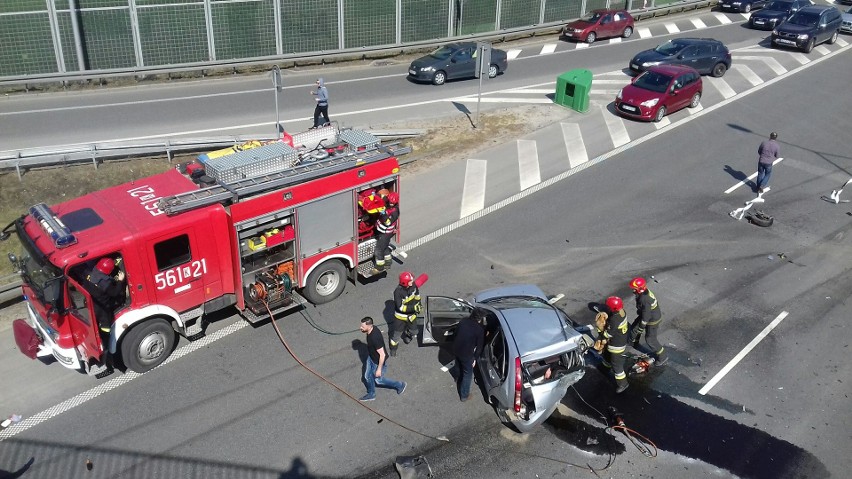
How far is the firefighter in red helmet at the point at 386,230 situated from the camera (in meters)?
12.5

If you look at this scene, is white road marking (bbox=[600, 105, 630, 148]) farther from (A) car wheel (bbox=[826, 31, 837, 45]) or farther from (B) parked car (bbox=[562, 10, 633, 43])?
(A) car wheel (bbox=[826, 31, 837, 45])

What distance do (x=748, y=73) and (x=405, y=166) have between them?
15.8 meters

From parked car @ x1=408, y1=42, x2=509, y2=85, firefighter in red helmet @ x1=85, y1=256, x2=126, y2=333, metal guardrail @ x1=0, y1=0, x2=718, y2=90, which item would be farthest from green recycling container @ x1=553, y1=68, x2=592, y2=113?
firefighter in red helmet @ x1=85, y1=256, x2=126, y2=333

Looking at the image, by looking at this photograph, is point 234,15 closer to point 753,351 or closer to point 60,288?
point 60,288

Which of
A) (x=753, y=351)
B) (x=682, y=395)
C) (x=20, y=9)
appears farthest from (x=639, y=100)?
(x=20, y=9)

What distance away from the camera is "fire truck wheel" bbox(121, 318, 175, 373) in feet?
34.0

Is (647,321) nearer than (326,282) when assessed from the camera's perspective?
Yes

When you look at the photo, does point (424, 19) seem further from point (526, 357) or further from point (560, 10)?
point (526, 357)

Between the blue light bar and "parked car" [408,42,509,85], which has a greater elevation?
the blue light bar

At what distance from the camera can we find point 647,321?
10844mm

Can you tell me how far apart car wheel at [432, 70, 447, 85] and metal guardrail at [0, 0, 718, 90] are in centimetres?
392

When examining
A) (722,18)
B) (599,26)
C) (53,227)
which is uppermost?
(53,227)

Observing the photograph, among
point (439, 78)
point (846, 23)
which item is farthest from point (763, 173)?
point (846, 23)

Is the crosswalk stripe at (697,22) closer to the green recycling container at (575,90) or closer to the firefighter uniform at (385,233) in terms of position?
the green recycling container at (575,90)
